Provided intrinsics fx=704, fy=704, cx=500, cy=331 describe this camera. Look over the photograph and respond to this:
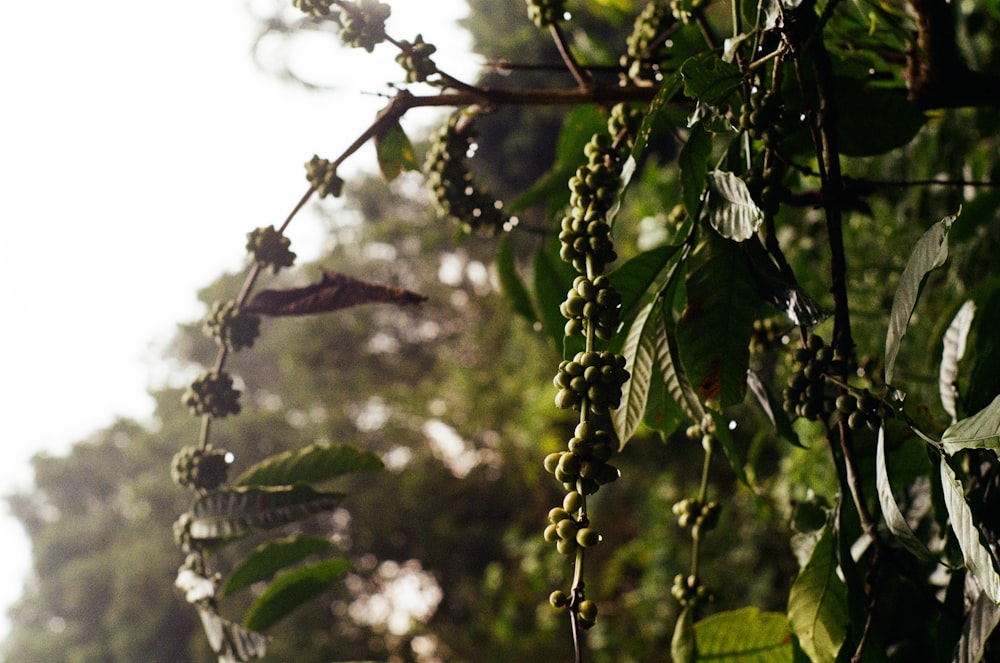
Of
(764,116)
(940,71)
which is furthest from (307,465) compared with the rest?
(940,71)

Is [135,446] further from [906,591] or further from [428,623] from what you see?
[906,591]

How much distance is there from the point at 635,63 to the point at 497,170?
4.63 metres

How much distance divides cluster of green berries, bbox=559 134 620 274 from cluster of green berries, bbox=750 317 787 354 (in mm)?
190

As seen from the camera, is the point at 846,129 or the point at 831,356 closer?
the point at 831,356

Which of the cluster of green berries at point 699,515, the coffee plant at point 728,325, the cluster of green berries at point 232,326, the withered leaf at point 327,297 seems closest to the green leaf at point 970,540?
the coffee plant at point 728,325

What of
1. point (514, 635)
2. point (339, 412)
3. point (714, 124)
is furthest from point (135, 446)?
point (714, 124)

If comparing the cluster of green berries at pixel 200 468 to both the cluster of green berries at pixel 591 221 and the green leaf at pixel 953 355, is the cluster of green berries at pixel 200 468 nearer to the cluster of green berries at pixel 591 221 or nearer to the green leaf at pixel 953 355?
the cluster of green berries at pixel 591 221

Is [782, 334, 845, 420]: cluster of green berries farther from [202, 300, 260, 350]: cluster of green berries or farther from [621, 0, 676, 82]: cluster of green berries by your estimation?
[202, 300, 260, 350]: cluster of green berries

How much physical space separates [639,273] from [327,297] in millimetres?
222

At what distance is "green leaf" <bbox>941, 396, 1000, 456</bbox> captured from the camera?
27 centimetres

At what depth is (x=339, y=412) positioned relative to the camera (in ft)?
14.9

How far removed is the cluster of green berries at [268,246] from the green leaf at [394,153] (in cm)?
10

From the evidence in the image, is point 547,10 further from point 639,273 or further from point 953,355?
point 953,355

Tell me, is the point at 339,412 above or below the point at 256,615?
above
